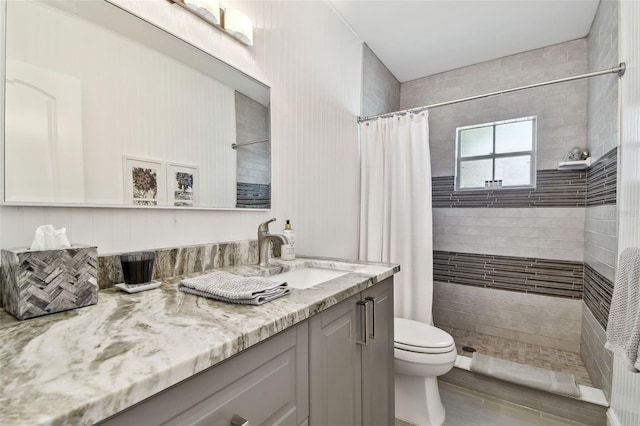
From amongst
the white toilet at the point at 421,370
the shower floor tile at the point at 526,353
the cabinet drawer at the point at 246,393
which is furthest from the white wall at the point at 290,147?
the shower floor tile at the point at 526,353

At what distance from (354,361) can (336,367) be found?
0.13 meters

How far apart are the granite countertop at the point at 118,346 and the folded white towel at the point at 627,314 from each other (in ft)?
3.16

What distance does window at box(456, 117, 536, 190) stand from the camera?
2.74 metres

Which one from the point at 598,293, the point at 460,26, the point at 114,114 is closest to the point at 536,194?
the point at 598,293

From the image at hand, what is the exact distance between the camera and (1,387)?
1.32 ft

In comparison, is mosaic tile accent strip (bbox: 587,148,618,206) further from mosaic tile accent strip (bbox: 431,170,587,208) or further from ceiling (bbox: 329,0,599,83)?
ceiling (bbox: 329,0,599,83)

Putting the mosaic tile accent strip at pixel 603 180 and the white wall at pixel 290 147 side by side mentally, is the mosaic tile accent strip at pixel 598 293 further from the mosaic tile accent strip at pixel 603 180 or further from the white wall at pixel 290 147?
the white wall at pixel 290 147

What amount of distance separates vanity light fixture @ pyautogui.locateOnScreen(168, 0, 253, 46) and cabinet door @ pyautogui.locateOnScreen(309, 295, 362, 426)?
48.3 inches

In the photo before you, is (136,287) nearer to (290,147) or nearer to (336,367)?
(336,367)

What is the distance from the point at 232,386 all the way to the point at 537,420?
2.10 meters

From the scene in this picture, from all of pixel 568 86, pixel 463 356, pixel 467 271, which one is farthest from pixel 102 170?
pixel 568 86

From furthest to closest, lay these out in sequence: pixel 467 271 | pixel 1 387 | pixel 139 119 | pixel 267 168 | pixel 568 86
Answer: pixel 467 271
pixel 568 86
pixel 267 168
pixel 139 119
pixel 1 387

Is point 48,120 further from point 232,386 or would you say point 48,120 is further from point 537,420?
point 537,420

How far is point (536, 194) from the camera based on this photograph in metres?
2.67
